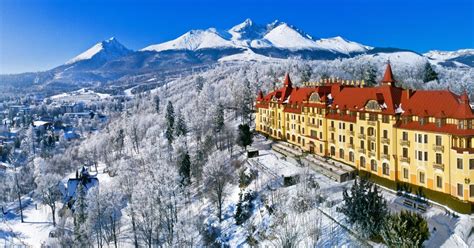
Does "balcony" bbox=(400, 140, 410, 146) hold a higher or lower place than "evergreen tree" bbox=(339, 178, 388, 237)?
higher

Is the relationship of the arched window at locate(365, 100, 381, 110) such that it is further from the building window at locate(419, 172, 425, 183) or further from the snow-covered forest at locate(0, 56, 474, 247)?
the snow-covered forest at locate(0, 56, 474, 247)

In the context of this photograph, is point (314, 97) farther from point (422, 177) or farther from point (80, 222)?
point (80, 222)

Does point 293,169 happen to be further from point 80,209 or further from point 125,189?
point 80,209

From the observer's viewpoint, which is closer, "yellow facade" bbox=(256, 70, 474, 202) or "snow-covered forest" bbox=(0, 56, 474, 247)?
"snow-covered forest" bbox=(0, 56, 474, 247)

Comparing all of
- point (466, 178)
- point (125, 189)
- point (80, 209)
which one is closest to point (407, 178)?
point (466, 178)

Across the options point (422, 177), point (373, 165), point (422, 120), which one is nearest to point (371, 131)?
point (373, 165)

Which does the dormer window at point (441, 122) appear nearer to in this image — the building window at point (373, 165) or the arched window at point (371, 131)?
the arched window at point (371, 131)

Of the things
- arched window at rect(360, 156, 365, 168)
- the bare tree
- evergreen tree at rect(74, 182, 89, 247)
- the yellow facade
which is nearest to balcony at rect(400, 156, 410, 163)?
the yellow facade

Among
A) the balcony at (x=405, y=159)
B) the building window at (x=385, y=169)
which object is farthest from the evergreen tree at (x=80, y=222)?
the balcony at (x=405, y=159)
